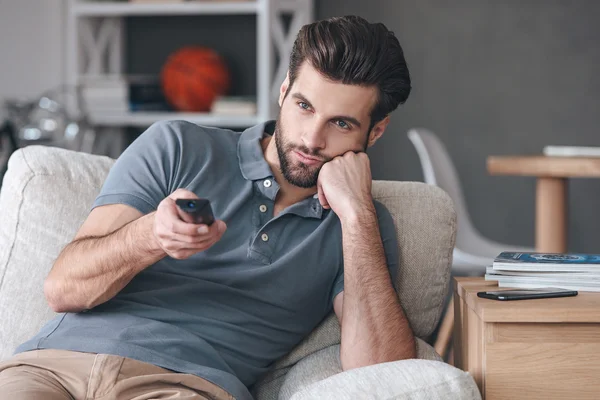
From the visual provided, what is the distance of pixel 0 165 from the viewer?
3.58m

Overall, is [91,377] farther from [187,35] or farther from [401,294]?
[187,35]

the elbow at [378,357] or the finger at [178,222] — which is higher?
the finger at [178,222]

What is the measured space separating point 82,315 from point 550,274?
81cm

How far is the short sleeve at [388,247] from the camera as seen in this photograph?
1774 millimetres

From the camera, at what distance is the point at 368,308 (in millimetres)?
1686

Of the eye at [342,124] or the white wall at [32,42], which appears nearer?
the eye at [342,124]

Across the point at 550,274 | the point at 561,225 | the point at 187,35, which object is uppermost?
the point at 187,35

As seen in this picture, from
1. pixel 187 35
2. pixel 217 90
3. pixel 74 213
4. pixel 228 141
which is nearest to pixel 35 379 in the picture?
pixel 74 213

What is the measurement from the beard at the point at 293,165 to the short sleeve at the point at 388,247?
0.17m

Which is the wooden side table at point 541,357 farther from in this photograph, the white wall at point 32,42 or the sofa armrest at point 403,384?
the white wall at point 32,42

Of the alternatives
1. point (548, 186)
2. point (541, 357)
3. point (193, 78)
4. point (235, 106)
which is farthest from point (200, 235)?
point (193, 78)

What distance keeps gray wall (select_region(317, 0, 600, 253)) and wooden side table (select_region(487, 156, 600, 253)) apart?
41.8 inches

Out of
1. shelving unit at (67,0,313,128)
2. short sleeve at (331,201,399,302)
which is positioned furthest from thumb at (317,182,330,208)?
shelving unit at (67,0,313,128)

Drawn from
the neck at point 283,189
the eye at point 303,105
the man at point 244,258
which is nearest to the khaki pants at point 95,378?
the man at point 244,258
